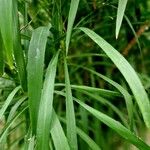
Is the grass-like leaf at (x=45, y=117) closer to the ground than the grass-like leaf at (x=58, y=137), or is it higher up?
higher up

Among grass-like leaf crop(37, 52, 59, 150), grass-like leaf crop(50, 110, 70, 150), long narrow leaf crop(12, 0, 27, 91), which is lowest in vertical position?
grass-like leaf crop(50, 110, 70, 150)

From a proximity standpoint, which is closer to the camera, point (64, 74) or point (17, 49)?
point (17, 49)

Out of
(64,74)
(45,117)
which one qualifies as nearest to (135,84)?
(45,117)

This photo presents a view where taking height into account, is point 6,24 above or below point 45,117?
above

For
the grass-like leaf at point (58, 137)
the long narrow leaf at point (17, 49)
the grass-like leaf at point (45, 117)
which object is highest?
the long narrow leaf at point (17, 49)

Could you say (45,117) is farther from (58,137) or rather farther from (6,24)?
(6,24)

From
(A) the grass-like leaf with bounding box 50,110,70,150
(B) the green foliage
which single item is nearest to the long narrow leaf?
(B) the green foliage

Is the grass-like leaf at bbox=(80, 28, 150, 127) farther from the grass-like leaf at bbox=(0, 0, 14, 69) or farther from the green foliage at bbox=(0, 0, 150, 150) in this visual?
the grass-like leaf at bbox=(0, 0, 14, 69)

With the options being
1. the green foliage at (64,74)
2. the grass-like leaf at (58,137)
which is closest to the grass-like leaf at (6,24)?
the green foliage at (64,74)

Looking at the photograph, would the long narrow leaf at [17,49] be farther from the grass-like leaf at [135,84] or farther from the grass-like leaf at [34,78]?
the grass-like leaf at [135,84]
